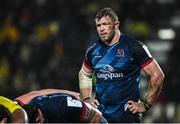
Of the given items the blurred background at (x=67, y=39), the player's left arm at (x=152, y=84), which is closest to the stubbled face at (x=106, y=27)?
the player's left arm at (x=152, y=84)

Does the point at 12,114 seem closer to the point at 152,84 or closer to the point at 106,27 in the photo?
the point at 106,27

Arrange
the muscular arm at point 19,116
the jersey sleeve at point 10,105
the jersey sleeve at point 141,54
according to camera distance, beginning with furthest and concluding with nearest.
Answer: the jersey sleeve at point 141,54 → the jersey sleeve at point 10,105 → the muscular arm at point 19,116

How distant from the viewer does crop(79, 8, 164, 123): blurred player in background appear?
6.49m

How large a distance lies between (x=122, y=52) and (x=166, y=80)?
17.7ft

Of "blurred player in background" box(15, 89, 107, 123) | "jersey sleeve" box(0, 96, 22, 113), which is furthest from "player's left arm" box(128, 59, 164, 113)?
"jersey sleeve" box(0, 96, 22, 113)

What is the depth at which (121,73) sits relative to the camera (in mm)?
6539

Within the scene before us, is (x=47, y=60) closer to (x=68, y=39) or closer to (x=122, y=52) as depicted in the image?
(x=68, y=39)

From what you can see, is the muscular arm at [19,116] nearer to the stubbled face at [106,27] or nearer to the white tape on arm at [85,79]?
the stubbled face at [106,27]

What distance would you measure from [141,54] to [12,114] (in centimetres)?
183

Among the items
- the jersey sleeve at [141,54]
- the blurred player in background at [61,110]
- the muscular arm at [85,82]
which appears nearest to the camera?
the blurred player in background at [61,110]

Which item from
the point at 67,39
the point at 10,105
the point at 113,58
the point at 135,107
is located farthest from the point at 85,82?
the point at 67,39

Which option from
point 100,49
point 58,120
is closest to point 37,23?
point 100,49

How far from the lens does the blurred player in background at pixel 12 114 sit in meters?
5.13

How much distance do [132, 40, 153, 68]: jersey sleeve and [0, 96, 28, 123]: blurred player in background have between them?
1.67 m
